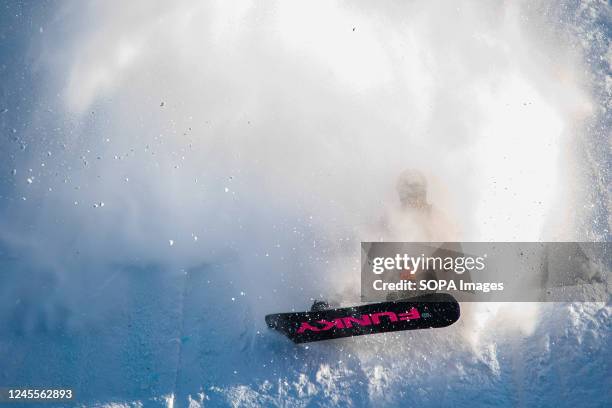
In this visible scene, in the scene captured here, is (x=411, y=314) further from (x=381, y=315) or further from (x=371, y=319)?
(x=371, y=319)

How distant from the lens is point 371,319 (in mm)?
4773

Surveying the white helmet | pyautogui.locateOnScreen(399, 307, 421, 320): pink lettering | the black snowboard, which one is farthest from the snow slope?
the white helmet

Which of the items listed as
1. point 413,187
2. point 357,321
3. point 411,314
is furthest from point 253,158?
point 411,314

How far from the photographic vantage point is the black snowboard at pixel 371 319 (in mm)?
4738

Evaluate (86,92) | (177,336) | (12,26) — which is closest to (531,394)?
(177,336)

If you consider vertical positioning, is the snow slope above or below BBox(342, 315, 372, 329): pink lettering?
above

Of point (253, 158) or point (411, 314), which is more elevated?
point (253, 158)

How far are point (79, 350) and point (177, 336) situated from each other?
3.82 ft

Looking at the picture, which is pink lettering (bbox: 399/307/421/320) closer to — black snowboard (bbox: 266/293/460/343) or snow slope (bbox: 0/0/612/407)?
black snowboard (bbox: 266/293/460/343)

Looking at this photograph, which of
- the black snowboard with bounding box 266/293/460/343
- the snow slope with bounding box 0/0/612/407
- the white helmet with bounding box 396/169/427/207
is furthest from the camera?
the white helmet with bounding box 396/169/427/207

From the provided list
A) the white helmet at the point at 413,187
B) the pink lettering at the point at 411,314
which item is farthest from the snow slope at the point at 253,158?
the white helmet at the point at 413,187

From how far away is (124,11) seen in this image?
6.71 metres

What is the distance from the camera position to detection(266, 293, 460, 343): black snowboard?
4.74 metres

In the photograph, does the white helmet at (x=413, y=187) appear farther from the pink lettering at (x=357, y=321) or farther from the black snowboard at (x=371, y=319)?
the pink lettering at (x=357, y=321)
